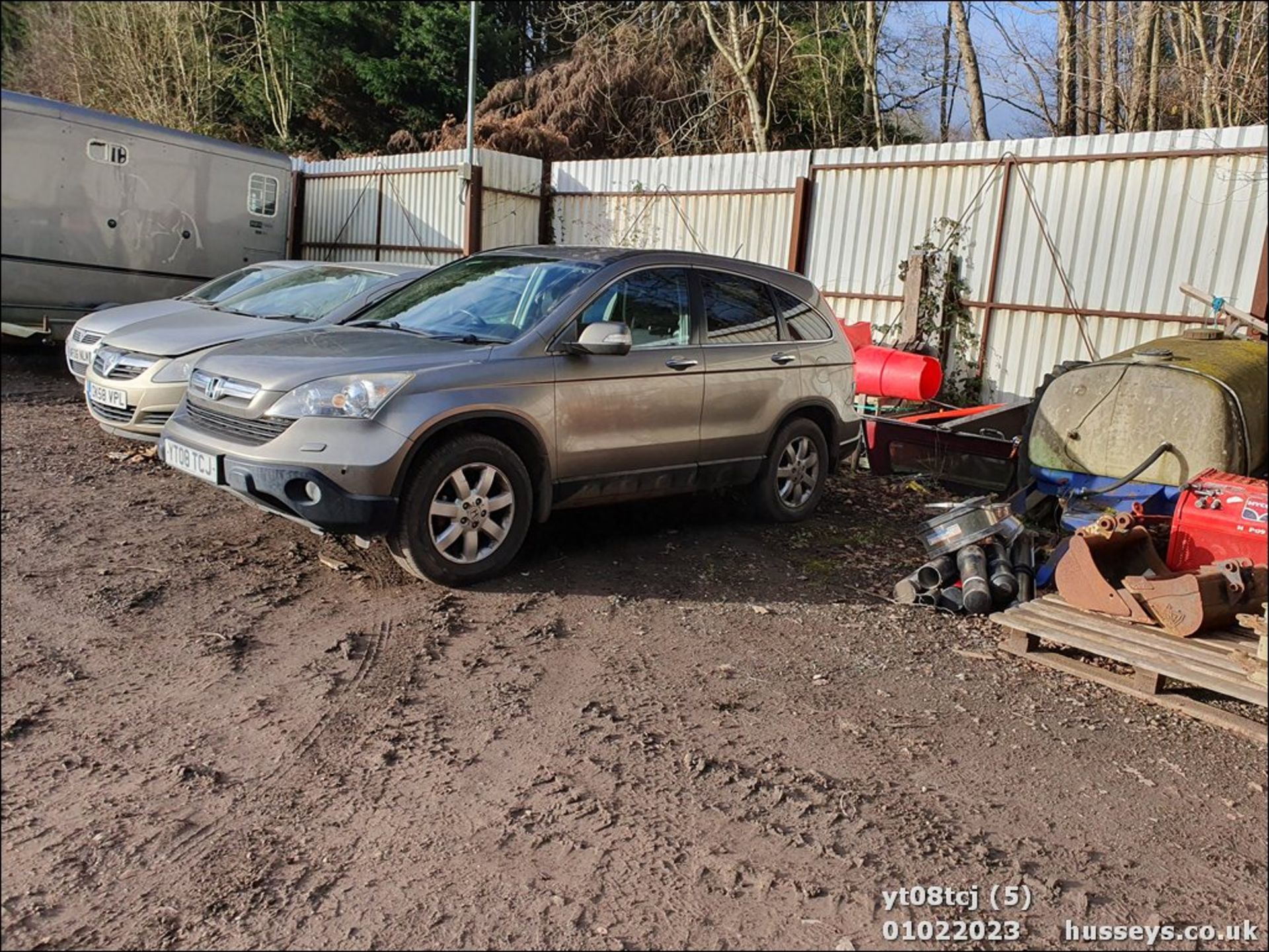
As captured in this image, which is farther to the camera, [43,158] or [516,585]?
[516,585]

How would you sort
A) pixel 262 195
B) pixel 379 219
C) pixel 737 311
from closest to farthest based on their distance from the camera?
1. pixel 737 311
2. pixel 262 195
3. pixel 379 219

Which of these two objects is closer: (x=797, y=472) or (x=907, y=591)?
A: (x=907, y=591)

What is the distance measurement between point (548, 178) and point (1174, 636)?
42.6ft

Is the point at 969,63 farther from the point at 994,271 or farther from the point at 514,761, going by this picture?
the point at 514,761

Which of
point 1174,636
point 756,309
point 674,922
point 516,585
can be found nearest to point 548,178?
point 756,309

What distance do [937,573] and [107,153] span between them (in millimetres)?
4584

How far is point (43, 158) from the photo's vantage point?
6.11ft

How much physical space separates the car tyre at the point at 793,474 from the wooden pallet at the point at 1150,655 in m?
2.21

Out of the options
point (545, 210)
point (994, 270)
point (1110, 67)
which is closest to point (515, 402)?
point (994, 270)

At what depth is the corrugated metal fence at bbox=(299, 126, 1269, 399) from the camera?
31.4 ft

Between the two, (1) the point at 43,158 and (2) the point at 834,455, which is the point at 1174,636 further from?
(1) the point at 43,158

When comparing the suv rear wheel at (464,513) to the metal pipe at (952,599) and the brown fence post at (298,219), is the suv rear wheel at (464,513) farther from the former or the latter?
the brown fence post at (298,219)

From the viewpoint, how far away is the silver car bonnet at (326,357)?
4.89m

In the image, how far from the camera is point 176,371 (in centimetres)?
662
